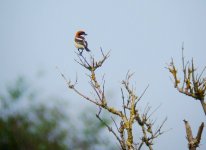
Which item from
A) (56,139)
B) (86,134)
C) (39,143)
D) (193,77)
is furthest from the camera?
(86,134)

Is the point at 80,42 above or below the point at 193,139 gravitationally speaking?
above

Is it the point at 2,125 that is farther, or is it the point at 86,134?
the point at 86,134

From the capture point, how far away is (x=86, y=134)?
26.9m

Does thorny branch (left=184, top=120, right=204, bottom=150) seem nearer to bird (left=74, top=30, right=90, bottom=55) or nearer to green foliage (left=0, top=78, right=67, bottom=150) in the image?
bird (left=74, top=30, right=90, bottom=55)

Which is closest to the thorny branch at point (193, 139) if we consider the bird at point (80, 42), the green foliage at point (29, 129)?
the bird at point (80, 42)

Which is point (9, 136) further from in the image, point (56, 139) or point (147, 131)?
point (147, 131)

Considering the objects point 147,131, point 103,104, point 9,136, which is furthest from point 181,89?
point 9,136

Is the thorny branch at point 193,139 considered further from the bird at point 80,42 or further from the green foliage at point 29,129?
the green foliage at point 29,129

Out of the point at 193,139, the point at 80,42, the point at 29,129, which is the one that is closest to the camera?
the point at 193,139

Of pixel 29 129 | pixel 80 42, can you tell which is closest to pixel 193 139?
pixel 80 42

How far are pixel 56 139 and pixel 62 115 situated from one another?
2396 millimetres

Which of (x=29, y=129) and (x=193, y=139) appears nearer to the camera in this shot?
(x=193, y=139)

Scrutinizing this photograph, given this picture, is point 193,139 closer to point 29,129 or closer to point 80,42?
point 80,42

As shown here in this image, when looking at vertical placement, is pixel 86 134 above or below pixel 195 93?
above
